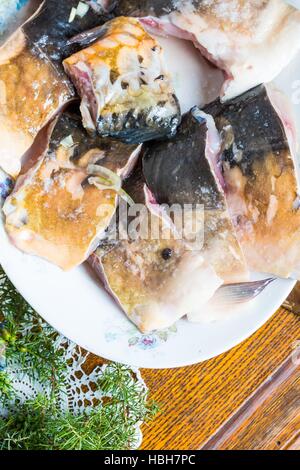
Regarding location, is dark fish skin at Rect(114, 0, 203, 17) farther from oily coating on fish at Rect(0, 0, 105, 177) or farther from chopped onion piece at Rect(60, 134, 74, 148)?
chopped onion piece at Rect(60, 134, 74, 148)

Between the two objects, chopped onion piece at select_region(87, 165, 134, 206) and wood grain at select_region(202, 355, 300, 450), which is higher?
chopped onion piece at select_region(87, 165, 134, 206)

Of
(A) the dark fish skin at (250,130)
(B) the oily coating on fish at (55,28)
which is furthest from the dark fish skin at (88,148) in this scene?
(A) the dark fish skin at (250,130)

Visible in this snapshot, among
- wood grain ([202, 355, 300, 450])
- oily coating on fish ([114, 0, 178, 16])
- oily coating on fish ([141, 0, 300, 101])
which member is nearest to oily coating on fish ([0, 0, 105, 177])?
oily coating on fish ([114, 0, 178, 16])

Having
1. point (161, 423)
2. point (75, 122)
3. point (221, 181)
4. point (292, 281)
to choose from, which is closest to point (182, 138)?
point (221, 181)

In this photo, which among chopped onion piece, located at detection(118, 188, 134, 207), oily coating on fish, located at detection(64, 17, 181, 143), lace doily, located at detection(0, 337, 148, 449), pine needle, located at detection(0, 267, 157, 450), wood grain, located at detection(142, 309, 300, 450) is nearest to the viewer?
oily coating on fish, located at detection(64, 17, 181, 143)

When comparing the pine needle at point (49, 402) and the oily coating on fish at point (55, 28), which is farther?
the pine needle at point (49, 402)

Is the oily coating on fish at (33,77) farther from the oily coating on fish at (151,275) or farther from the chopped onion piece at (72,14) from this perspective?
the oily coating on fish at (151,275)
